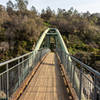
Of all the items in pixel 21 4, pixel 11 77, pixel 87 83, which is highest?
pixel 21 4

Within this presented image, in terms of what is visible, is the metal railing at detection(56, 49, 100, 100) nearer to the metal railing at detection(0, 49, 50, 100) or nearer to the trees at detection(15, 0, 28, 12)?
the metal railing at detection(0, 49, 50, 100)

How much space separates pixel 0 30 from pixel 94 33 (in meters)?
27.1

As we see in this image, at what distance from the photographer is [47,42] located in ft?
99.0

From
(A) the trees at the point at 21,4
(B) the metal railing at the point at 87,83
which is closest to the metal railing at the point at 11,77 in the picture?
(B) the metal railing at the point at 87,83

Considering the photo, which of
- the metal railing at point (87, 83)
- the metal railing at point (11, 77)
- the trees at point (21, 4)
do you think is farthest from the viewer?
the trees at point (21, 4)

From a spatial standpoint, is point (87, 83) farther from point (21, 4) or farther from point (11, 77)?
point (21, 4)

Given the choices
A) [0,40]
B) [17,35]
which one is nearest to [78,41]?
[17,35]

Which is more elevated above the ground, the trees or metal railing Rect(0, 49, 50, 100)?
the trees

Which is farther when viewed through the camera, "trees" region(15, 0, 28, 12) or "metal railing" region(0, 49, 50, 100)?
"trees" region(15, 0, 28, 12)

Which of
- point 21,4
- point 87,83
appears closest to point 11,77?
point 87,83

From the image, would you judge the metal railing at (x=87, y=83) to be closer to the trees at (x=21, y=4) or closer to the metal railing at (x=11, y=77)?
the metal railing at (x=11, y=77)

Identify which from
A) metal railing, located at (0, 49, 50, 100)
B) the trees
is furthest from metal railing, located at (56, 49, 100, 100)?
the trees

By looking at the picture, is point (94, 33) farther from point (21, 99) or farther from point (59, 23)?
point (21, 99)

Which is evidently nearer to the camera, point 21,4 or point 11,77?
point 11,77
